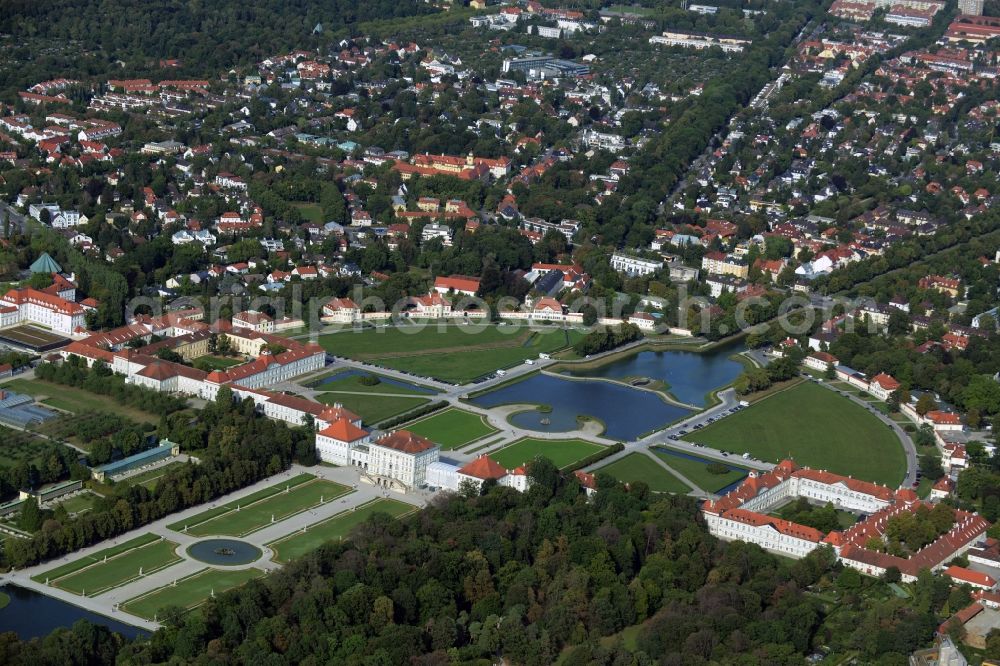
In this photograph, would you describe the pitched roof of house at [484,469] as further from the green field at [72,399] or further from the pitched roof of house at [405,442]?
the green field at [72,399]

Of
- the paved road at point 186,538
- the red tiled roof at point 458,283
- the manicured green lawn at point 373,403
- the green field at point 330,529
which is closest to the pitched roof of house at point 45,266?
the red tiled roof at point 458,283

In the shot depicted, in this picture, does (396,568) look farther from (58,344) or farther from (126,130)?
(126,130)

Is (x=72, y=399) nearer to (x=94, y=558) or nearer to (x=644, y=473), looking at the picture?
(x=94, y=558)

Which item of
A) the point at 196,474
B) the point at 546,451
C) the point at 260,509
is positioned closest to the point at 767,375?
the point at 546,451

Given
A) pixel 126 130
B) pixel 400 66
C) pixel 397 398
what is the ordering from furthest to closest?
pixel 400 66
pixel 126 130
pixel 397 398

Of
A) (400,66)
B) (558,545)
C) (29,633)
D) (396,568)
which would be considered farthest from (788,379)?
Result: (400,66)
